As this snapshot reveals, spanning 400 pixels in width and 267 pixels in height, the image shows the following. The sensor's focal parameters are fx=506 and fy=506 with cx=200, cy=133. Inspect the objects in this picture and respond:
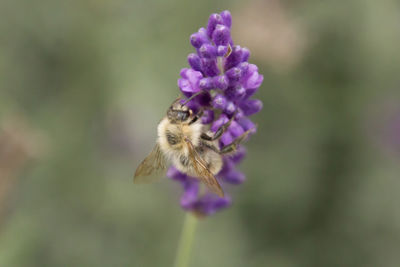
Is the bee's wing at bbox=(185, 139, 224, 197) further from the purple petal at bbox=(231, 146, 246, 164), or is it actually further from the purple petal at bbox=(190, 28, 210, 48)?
the purple petal at bbox=(190, 28, 210, 48)

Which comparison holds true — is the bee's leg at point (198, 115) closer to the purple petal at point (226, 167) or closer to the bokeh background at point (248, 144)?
the purple petal at point (226, 167)

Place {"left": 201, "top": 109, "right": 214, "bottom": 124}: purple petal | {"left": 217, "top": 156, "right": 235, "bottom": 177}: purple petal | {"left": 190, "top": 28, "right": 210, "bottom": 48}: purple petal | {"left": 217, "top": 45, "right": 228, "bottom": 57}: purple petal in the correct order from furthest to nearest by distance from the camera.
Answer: {"left": 217, "top": 156, "right": 235, "bottom": 177}: purple petal
{"left": 201, "top": 109, "right": 214, "bottom": 124}: purple petal
{"left": 190, "top": 28, "right": 210, "bottom": 48}: purple petal
{"left": 217, "top": 45, "right": 228, "bottom": 57}: purple petal

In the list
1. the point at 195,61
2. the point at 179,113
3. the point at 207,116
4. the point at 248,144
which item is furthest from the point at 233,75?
the point at 248,144

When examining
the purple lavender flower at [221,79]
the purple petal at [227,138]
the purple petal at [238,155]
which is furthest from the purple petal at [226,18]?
the purple petal at [238,155]

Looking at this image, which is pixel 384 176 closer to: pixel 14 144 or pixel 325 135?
pixel 325 135

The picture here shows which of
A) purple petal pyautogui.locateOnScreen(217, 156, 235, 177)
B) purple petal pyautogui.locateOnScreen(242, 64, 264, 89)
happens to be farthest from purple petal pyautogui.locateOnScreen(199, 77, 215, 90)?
purple petal pyautogui.locateOnScreen(217, 156, 235, 177)

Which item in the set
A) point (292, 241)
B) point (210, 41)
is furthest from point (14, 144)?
point (292, 241)

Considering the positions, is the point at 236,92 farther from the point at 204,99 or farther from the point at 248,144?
the point at 248,144

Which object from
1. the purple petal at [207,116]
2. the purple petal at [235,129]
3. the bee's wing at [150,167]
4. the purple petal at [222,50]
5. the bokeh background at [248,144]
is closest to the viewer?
the purple petal at [222,50]
